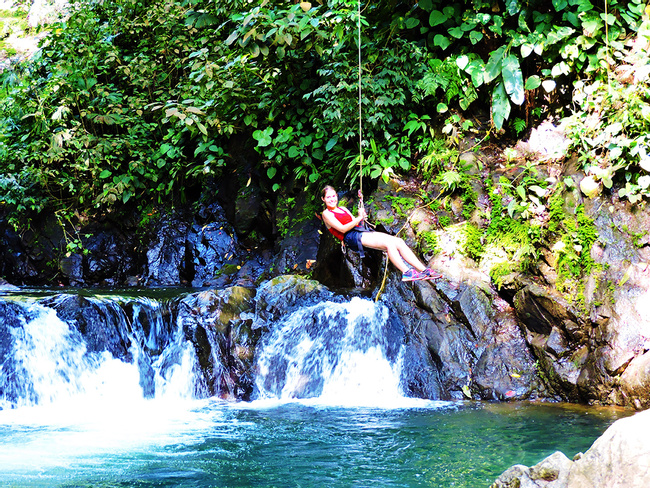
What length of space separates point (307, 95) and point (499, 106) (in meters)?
2.99

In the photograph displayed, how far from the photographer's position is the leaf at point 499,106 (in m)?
8.51

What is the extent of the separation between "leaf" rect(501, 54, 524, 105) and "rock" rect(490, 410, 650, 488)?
6.27 meters

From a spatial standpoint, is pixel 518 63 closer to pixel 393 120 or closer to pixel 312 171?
pixel 393 120

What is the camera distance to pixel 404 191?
9.27 m

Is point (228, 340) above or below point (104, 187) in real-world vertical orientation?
below

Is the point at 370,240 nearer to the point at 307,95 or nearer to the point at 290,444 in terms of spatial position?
the point at 290,444

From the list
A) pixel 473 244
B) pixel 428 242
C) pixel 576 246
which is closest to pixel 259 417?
pixel 428 242

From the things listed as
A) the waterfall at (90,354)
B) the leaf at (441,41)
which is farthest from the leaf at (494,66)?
the waterfall at (90,354)

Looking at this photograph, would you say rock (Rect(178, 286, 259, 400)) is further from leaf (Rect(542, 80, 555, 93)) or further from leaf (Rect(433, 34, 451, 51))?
leaf (Rect(542, 80, 555, 93))

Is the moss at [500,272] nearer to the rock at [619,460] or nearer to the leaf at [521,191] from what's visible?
the leaf at [521,191]

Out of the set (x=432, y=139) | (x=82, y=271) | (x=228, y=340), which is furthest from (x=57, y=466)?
(x=82, y=271)

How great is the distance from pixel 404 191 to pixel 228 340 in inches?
136

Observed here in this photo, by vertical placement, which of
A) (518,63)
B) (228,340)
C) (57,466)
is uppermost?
(518,63)

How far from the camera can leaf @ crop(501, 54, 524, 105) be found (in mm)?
8406
